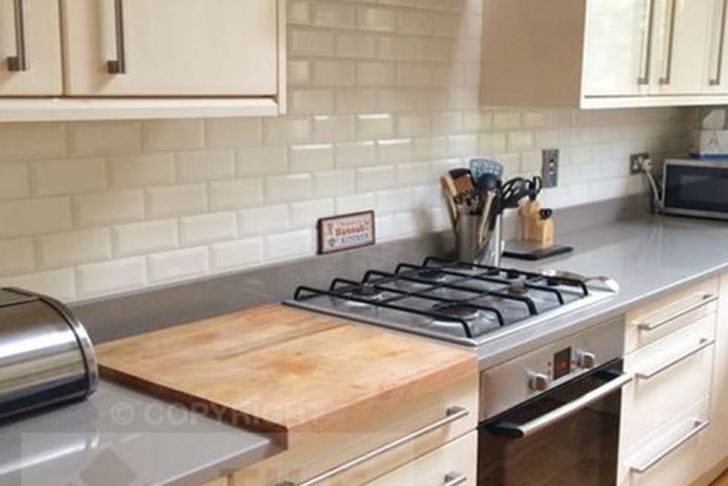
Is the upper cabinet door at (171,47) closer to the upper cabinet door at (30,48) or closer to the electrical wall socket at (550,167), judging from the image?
the upper cabinet door at (30,48)

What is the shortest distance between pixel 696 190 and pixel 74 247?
2.63 meters

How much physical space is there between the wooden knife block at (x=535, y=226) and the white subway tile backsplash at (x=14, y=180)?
1695 millimetres

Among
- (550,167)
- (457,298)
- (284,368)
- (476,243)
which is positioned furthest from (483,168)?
(284,368)

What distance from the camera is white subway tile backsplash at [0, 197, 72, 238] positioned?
1611mm

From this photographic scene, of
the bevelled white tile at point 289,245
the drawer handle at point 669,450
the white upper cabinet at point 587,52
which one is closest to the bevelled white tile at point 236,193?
the bevelled white tile at point 289,245

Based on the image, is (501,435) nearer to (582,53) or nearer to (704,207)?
(582,53)

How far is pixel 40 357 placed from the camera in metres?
1.35

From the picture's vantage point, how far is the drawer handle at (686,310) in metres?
2.25

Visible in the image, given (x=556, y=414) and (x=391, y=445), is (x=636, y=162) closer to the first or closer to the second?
(x=556, y=414)

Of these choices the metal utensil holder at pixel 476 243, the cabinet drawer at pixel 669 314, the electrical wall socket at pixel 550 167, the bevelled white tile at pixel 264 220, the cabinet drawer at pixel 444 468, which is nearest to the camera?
the cabinet drawer at pixel 444 468

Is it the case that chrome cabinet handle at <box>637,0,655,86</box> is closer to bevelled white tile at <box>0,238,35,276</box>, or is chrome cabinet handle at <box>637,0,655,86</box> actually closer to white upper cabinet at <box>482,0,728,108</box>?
white upper cabinet at <box>482,0,728,108</box>

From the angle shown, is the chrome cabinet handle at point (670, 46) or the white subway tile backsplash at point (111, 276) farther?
the chrome cabinet handle at point (670, 46)

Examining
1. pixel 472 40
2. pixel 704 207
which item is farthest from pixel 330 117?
pixel 704 207

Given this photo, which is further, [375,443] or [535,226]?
[535,226]
